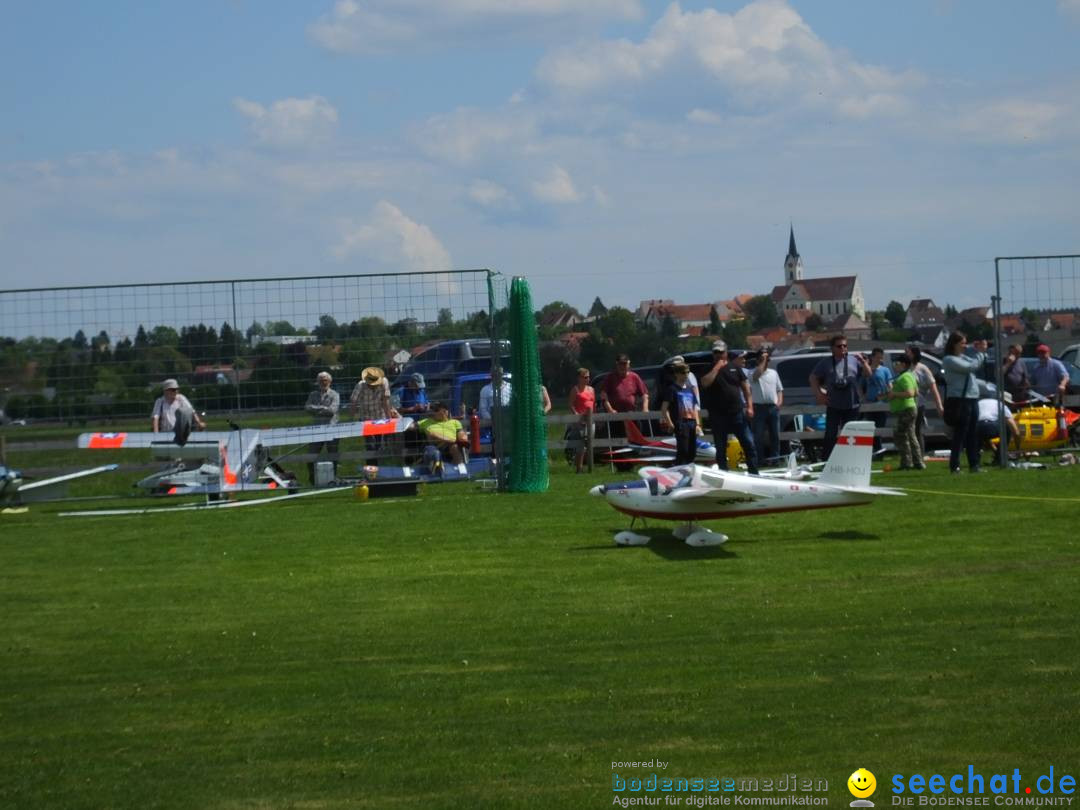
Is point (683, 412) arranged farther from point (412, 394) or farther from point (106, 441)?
point (106, 441)

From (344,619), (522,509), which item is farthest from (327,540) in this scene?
(344,619)

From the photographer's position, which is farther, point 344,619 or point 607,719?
point 344,619

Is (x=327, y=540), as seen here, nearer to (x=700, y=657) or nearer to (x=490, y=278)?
(x=490, y=278)

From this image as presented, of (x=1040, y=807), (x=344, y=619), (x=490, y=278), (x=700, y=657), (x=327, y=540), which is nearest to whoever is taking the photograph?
(x=1040, y=807)

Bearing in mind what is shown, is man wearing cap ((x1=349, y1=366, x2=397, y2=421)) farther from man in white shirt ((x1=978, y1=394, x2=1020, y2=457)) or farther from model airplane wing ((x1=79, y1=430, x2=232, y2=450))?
man in white shirt ((x1=978, y1=394, x2=1020, y2=457))

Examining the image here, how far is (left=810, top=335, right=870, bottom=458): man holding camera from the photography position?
17.4 m

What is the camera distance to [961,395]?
16.3 meters

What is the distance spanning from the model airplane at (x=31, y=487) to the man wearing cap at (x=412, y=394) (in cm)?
381

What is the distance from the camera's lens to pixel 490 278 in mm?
15977

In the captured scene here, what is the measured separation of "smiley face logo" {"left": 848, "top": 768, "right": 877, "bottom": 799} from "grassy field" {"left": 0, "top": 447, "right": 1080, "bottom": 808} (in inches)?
2.0

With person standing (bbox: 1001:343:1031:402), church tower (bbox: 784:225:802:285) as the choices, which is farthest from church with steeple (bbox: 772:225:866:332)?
person standing (bbox: 1001:343:1031:402)

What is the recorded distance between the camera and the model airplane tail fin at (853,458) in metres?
12.0

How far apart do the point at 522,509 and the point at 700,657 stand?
260 inches

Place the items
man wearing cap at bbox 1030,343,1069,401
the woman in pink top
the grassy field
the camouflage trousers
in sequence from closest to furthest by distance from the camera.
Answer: the grassy field → the camouflage trousers → the woman in pink top → man wearing cap at bbox 1030,343,1069,401
